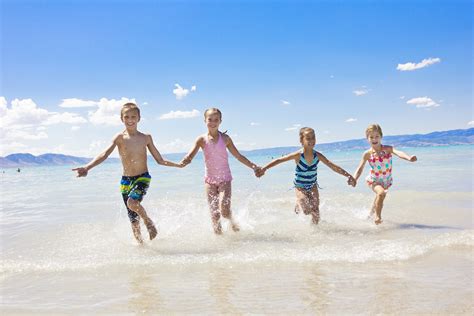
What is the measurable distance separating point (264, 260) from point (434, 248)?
1961 mm

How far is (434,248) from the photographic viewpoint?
14.4ft

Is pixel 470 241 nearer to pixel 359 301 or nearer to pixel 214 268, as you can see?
pixel 359 301

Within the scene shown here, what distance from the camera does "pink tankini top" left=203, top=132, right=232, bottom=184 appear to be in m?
6.19

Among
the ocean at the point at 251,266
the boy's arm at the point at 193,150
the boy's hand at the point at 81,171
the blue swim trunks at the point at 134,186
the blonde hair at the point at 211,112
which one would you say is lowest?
the ocean at the point at 251,266

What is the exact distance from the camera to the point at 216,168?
20.3 ft

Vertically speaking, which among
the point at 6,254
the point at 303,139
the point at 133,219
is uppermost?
the point at 303,139

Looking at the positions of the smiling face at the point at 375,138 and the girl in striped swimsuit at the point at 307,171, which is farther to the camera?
the smiling face at the point at 375,138

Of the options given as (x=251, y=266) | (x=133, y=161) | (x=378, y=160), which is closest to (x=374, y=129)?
(x=378, y=160)

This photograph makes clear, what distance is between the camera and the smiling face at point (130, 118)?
222 inches

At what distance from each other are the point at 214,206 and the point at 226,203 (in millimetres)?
223

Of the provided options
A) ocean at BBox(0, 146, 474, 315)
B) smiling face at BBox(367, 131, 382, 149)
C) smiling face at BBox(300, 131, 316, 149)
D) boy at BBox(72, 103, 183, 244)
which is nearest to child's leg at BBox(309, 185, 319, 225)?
ocean at BBox(0, 146, 474, 315)

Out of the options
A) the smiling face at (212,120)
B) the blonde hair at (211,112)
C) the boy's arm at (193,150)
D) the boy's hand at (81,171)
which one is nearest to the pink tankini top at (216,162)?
the boy's arm at (193,150)

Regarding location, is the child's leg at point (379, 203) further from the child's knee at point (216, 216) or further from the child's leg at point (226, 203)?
the child's knee at point (216, 216)

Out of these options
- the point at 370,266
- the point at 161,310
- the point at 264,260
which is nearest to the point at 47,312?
the point at 161,310
